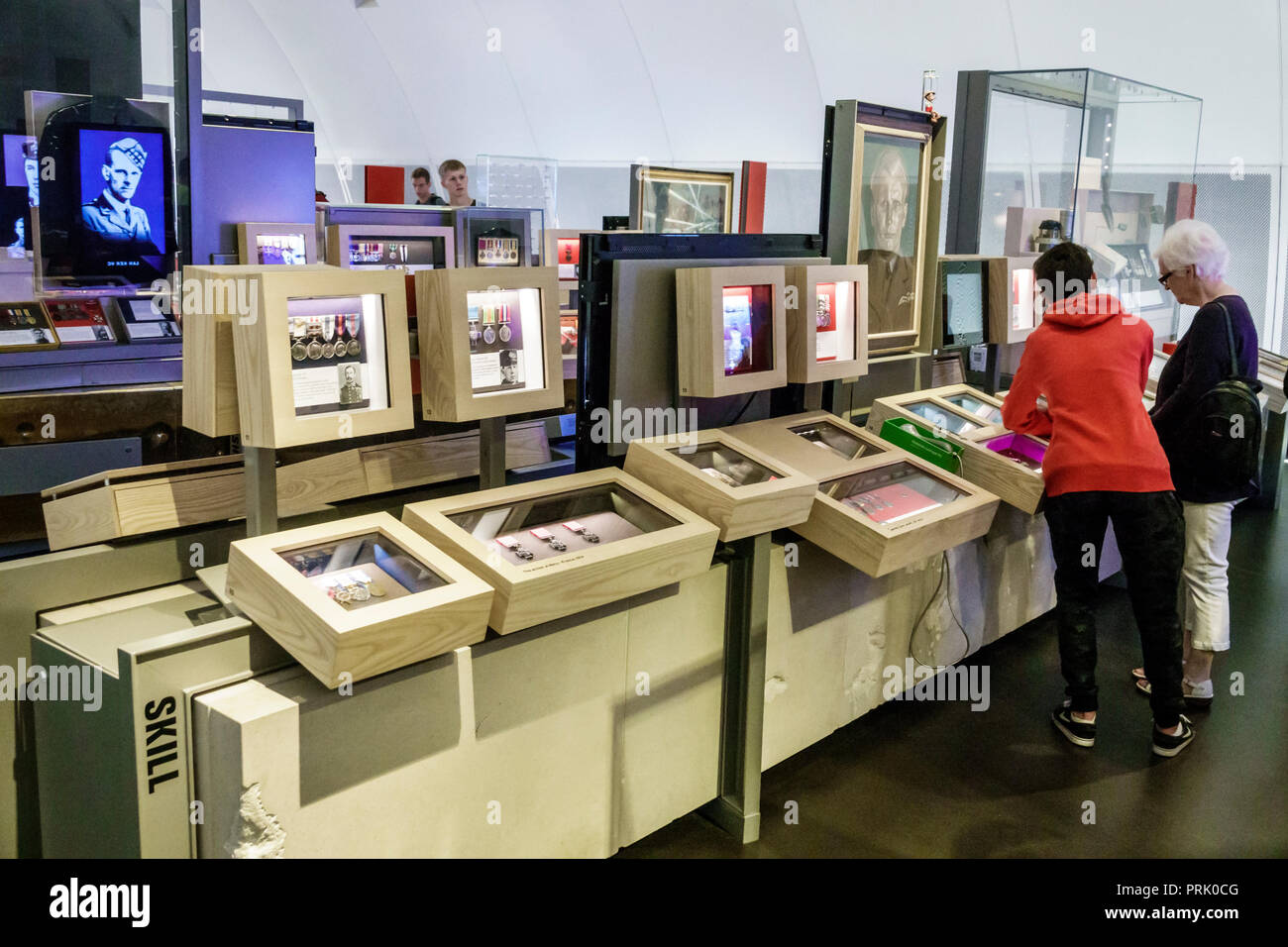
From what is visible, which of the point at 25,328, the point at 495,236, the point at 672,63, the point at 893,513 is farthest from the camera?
the point at 672,63

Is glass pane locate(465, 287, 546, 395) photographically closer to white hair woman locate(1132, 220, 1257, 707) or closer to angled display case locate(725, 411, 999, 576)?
angled display case locate(725, 411, 999, 576)

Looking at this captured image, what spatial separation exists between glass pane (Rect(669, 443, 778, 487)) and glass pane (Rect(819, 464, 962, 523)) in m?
0.25

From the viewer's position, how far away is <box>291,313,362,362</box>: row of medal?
2.54m

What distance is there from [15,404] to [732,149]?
1273 cm

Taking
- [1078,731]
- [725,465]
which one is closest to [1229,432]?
[1078,731]

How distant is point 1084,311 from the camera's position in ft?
12.2

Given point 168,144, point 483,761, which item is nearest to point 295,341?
point 483,761

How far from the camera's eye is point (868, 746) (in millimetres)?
3971

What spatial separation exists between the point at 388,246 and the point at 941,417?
160 inches

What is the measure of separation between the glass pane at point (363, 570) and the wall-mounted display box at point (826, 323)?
1.74 metres

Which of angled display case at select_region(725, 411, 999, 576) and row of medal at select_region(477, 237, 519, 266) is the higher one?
row of medal at select_region(477, 237, 519, 266)

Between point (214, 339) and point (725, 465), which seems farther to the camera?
point (725, 465)

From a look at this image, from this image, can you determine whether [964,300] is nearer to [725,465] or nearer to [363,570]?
[725,465]

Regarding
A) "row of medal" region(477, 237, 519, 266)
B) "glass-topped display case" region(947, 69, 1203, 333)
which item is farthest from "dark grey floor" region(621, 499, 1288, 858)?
"row of medal" region(477, 237, 519, 266)
